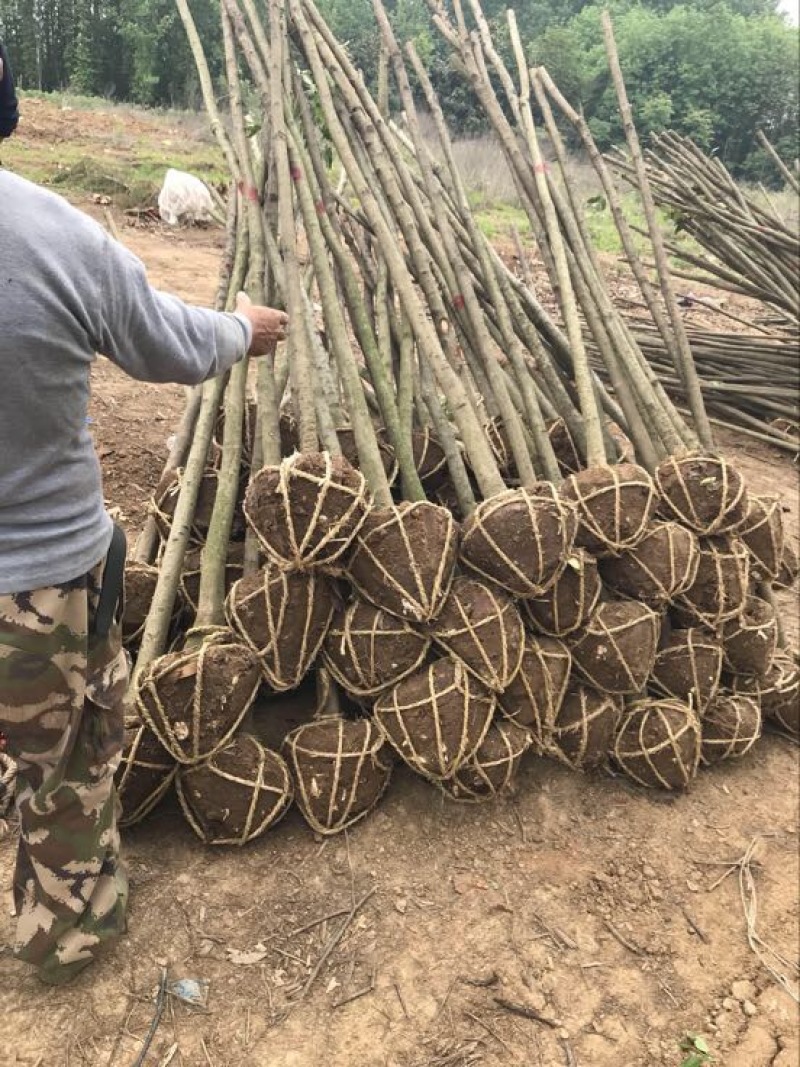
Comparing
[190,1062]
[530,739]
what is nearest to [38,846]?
[190,1062]

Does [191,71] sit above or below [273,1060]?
above

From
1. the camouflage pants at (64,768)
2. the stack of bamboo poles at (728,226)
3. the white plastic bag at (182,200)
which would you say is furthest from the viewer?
the white plastic bag at (182,200)

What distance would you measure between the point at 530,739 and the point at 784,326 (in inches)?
236

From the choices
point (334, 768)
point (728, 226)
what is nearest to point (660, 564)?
point (334, 768)

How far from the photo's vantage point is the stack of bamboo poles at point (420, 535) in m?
2.23

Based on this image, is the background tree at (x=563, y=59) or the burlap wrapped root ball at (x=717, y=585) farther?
the background tree at (x=563, y=59)

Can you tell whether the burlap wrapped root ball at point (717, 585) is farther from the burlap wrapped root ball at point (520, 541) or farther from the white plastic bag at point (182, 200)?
the white plastic bag at point (182, 200)

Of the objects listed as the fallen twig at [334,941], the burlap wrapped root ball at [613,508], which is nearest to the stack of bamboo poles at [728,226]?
the burlap wrapped root ball at [613,508]

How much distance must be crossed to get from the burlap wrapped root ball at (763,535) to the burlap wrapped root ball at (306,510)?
1.54 meters

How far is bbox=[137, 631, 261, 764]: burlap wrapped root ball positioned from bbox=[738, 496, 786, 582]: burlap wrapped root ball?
1.91 m

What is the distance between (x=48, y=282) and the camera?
128 cm

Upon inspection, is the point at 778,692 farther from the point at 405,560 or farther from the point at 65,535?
the point at 65,535

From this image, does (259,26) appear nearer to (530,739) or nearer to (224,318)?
(224,318)

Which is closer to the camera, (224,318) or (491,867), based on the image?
(224,318)
